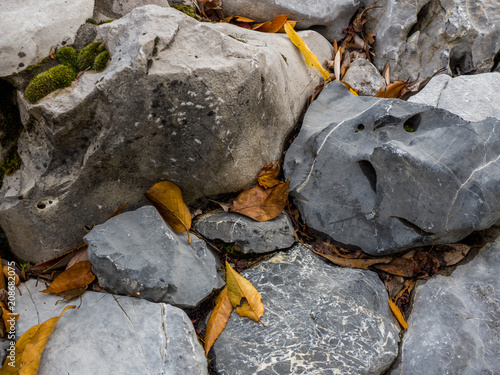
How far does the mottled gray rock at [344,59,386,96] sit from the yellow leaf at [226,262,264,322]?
187 centimetres

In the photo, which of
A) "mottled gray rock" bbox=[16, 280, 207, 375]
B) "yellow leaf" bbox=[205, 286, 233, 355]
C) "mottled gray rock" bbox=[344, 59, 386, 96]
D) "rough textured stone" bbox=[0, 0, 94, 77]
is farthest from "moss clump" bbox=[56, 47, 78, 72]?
"mottled gray rock" bbox=[344, 59, 386, 96]

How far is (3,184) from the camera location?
2.32 metres

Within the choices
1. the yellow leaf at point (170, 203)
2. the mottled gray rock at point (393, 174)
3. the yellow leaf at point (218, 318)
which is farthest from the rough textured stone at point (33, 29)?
the yellow leaf at point (218, 318)

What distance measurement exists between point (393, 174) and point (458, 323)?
90 cm

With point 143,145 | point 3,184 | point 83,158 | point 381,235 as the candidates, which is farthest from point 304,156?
point 3,184

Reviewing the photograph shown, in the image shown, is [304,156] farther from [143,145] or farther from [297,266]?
[143,145]

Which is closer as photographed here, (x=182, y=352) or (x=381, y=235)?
(x=182, y=352)

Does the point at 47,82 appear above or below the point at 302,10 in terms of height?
above

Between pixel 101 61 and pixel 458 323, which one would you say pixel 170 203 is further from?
pixel 458 323

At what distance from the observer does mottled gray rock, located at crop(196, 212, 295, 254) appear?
2480 millimetres

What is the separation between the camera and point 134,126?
2.18 metres

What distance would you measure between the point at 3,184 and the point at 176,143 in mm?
1026

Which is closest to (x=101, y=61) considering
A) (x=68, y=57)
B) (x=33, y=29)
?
(x=68, y=57)

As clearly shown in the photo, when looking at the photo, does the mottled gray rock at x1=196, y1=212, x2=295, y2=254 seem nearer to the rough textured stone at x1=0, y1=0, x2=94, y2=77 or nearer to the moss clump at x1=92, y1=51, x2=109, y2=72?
the moss clump at x1=92, y1=51, x2=109, y2=72
